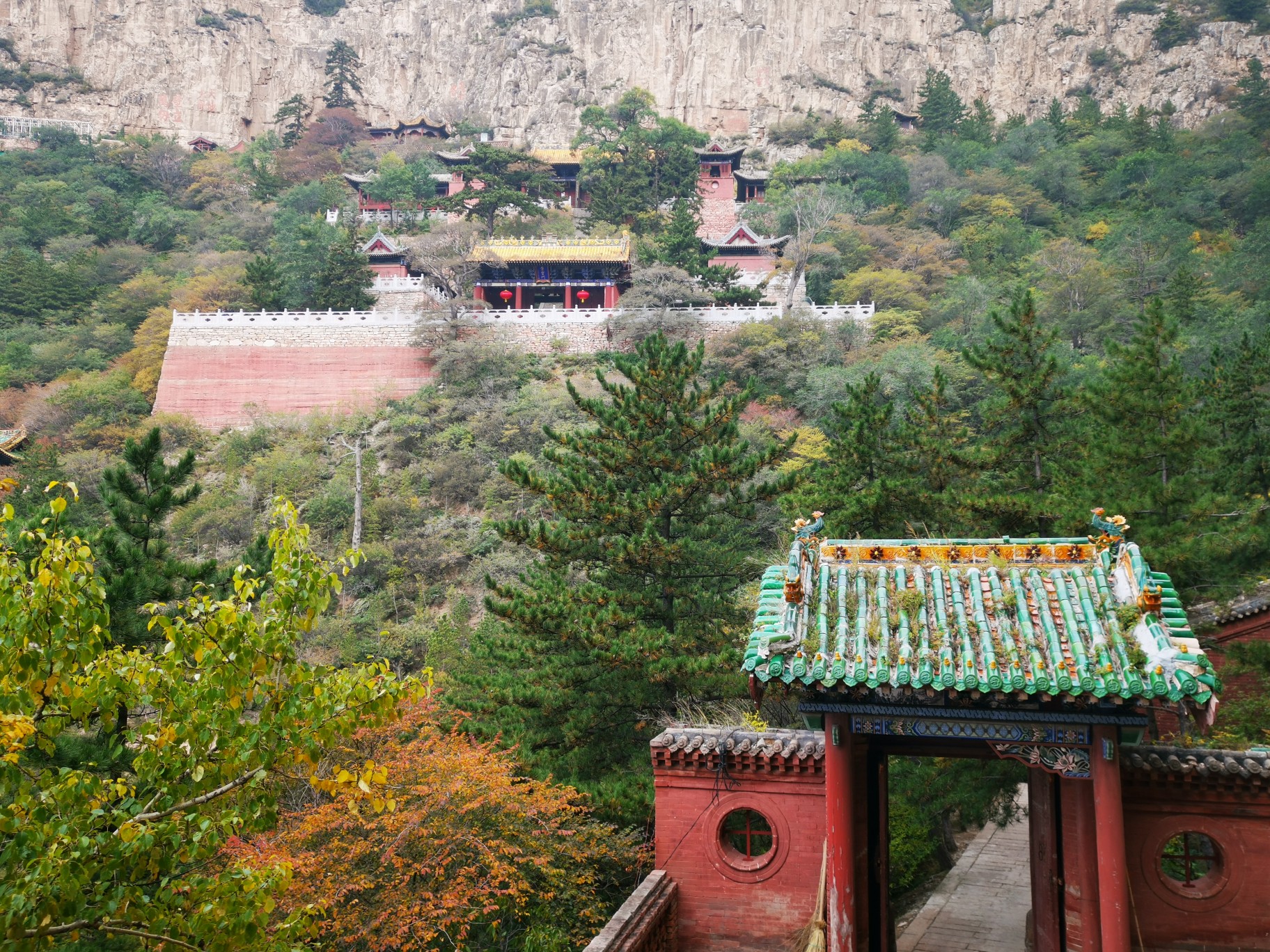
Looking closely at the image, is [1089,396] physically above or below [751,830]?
above

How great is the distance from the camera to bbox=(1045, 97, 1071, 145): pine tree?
51562 mm

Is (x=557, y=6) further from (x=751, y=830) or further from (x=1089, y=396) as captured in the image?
(x=751, y=830)

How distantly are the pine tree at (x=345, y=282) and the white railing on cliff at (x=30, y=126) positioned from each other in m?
35.0

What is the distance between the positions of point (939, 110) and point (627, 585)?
2039 inches

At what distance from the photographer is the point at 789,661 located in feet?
20.7

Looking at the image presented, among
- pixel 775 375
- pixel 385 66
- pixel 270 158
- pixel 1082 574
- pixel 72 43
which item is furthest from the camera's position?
pixel 385 66

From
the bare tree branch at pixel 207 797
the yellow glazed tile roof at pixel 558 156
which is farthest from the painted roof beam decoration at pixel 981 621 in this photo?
the yellow glazed tile roof at pixel 558 156

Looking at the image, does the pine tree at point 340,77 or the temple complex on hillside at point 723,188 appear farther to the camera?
the pine tree at point 340,77

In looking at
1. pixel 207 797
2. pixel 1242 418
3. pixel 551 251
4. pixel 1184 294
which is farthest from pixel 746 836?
pixel 551 251

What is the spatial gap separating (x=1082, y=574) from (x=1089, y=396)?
7260 millimetres

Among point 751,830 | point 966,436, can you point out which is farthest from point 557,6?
point 751,830

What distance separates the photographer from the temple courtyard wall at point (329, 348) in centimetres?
3484

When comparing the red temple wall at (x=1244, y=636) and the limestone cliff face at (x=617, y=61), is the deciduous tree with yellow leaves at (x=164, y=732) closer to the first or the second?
the red temple wall at (x=1244, y=636)

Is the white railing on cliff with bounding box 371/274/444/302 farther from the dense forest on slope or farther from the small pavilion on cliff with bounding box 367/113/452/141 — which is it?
the small pavilion on cliff with bounding box 367/113/452/141
